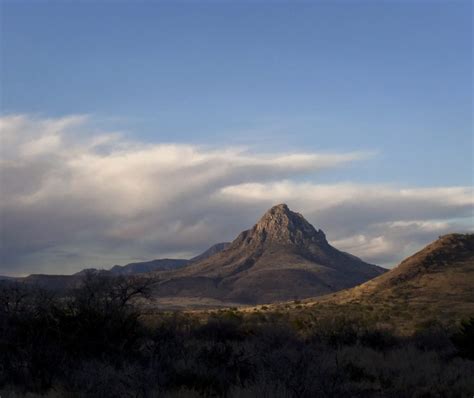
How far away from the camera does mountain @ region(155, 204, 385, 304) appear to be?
150250mm

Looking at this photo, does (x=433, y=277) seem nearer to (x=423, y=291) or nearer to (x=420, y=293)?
(x=423, y=291)

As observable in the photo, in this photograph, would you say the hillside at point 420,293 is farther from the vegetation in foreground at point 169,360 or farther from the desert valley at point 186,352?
the vegetation in foreground at point 169,360

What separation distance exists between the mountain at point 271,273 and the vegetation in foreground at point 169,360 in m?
122

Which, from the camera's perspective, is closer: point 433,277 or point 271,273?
point 433,277

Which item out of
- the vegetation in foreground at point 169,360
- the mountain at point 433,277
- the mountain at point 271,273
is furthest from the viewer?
the mountain at point 271,273

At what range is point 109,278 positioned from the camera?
2462 centimetres

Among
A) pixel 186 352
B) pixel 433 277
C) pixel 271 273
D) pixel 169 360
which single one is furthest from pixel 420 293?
pixel 271 273

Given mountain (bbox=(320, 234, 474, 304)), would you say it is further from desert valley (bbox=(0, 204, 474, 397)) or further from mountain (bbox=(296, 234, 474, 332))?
desert valley (bbox=(0, 204, 474, 397))

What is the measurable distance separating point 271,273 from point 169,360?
148m

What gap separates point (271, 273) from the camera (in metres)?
162

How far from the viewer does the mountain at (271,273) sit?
150250 mm

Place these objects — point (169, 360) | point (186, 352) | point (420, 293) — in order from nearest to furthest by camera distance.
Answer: point (169, 360), point (186, 352), point (420, 293)

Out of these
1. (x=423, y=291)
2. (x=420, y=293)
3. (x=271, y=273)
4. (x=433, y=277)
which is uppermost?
(x=271, y=273)

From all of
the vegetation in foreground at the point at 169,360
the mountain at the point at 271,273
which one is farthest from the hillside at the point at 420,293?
the mountain at the point at 271,273
